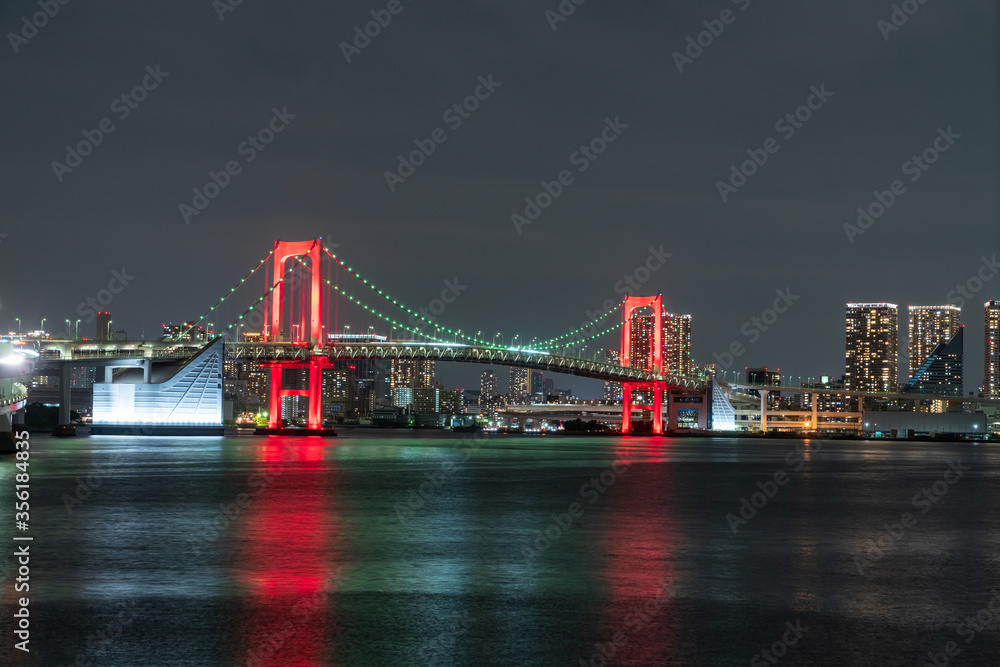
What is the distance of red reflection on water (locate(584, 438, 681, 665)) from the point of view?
34.3 ft

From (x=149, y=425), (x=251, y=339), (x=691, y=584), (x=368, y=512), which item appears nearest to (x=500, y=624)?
(x=691, y=584)

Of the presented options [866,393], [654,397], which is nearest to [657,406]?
[654,397]

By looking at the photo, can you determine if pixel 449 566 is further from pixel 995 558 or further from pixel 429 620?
pixel 995 558

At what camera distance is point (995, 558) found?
1719 cm

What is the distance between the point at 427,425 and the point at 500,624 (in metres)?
146

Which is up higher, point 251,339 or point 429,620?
point 251,339

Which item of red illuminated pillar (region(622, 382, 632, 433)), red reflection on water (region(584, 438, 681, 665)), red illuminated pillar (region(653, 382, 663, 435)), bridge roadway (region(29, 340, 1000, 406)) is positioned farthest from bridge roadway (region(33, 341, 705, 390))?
red reflection on water (region(584, 438, 681, 665))

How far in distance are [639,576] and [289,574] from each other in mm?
4352

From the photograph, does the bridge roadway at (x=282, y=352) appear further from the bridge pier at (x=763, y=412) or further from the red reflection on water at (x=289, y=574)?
the red reflection on water at (x=289, y=574)

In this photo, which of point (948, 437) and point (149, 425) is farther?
point (948, 437)

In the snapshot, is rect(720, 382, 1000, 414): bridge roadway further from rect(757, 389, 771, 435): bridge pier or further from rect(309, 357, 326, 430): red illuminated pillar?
rect(309, 357, 326, 430): red illuminated pillar

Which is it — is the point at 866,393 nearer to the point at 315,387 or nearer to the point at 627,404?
the point at 627,404

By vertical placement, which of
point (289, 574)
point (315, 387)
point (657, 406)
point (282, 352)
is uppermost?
point (282, 352)

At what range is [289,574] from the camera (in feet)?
46.7
